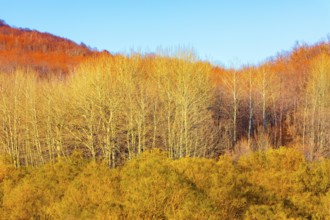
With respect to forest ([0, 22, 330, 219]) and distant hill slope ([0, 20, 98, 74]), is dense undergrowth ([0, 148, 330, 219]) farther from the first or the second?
distant hill slope ([0, 20, 98, 74])

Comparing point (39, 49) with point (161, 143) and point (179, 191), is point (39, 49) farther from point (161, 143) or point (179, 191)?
point (179, 191)

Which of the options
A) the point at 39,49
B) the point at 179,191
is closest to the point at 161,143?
the point at 179,191

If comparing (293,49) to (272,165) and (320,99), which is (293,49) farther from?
(272,165)

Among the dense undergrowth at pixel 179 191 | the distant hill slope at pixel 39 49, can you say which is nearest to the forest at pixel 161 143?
the dense undergrowth at pixel 179 191

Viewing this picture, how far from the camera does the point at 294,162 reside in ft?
64.8

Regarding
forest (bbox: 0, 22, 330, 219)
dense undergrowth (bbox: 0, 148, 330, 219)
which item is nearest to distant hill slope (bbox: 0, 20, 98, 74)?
forest (bbox: 0, 22, 330, 219)

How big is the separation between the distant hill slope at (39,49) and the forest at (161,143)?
57.1 m

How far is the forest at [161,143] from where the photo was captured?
14133 mm

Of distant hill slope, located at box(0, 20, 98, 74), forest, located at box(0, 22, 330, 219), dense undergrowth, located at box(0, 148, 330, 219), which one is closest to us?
dense undergrowth, located at box(0, 148, 330, 219)

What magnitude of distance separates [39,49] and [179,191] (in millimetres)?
116077

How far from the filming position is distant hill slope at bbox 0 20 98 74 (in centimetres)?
10456

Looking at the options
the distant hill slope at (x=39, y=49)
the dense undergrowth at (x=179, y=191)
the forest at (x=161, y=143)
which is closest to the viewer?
the dense undergrowth at (x=179, y=191)

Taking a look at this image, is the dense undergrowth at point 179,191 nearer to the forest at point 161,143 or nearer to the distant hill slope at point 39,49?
the forest at point 161,143

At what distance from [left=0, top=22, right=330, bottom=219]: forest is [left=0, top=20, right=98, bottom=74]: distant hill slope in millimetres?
57100
